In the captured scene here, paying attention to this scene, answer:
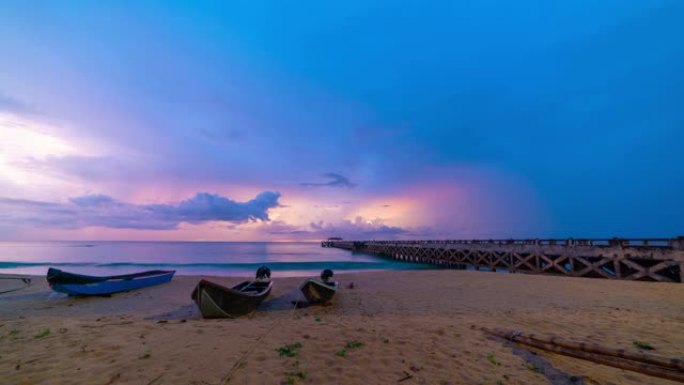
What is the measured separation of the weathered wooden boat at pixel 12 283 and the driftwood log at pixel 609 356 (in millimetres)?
25414

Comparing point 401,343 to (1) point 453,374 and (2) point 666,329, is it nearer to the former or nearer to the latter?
(1) point 453,374

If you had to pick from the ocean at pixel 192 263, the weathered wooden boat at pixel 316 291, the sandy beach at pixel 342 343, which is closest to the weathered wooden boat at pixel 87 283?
the sandy beach at pixel 342 343

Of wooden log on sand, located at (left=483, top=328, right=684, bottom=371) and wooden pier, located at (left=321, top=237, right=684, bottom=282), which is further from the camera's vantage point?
wooden pier, located at (left=321, top=237, right=684, bottom=282)

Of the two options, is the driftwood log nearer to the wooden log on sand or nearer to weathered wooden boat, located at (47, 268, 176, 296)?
the wooden log on sand

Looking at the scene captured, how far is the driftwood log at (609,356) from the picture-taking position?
14.3ft

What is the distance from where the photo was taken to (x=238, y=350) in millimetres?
5910

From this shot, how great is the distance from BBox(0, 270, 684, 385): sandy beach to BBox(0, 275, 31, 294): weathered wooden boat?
8037 millimetres

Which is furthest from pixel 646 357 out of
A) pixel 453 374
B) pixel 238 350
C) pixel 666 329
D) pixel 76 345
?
pixel 76 345

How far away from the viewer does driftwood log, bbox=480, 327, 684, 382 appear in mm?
4355

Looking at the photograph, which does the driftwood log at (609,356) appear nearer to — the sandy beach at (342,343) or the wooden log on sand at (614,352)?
the wooden log on sand at (614,352)

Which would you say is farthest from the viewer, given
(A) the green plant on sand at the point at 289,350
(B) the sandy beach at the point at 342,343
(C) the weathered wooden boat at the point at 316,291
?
(C) the weathered wooden boat at the point at 316,291

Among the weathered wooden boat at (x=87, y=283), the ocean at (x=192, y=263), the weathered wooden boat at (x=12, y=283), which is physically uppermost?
the weathered wooden boat at (x=87, y=283)

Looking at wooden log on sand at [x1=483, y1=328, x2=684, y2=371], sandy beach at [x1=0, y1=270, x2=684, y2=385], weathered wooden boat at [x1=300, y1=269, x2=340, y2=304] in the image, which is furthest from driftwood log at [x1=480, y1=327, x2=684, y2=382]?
weathered wooden boat at [x1=300, y1=269, x2=340, y2=304]

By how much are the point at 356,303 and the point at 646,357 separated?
9.16 metres
